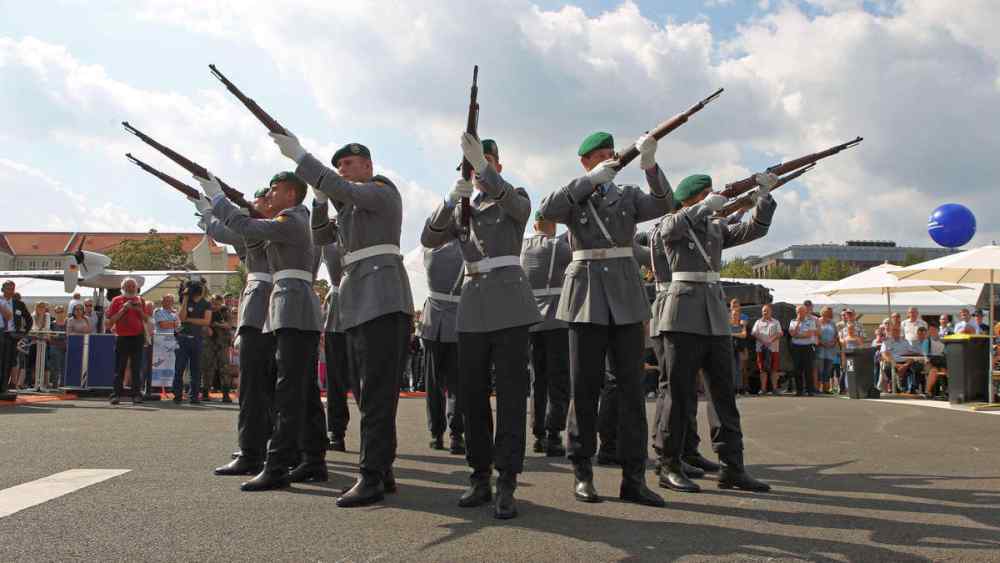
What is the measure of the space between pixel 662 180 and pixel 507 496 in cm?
213

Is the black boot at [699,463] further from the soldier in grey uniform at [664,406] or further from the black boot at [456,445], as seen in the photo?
the black boot at [456,445]

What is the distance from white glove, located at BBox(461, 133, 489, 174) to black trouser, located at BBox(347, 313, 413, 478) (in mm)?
1054

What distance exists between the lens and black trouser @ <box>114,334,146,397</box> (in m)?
13.4

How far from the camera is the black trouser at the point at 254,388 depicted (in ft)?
19.6

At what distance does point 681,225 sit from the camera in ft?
19.1

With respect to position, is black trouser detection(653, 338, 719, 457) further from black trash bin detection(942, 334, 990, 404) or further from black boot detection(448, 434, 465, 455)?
black trash bin detection(942, 334, 990, 404)

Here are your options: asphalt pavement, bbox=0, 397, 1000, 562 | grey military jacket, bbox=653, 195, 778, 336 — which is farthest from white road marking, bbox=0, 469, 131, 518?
grey military jacket, bbox=653, 195, 778, 336

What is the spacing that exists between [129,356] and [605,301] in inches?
418

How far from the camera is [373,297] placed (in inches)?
Result: 200

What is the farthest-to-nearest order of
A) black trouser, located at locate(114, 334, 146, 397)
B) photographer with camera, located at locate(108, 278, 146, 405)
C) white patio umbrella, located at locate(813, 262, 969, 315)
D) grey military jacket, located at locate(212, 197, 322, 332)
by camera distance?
white patio umbrella, located at locate(813, 262, 969, 315)
black trouser, located at locate(114, 334, 146, 397)
photographer with camera, located at locate(108, 278, 146, 405)
grey military jacket, located at locate(212, 197, 322, 332)

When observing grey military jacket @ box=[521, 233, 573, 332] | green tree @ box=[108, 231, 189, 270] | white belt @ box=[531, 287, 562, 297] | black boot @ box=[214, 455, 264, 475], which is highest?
green tree @ box=[108, 231, 189, 270]

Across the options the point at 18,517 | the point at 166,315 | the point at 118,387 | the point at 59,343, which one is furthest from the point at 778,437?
the point at 59,343

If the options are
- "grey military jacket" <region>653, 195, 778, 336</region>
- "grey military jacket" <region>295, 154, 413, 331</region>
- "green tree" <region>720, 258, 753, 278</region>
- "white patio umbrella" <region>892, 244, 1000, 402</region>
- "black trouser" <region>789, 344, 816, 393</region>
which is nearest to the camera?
"grey military jacket" <region>295, 154, 413, 331</region>

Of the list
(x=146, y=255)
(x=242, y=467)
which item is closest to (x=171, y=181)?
(x=242, y=467)
